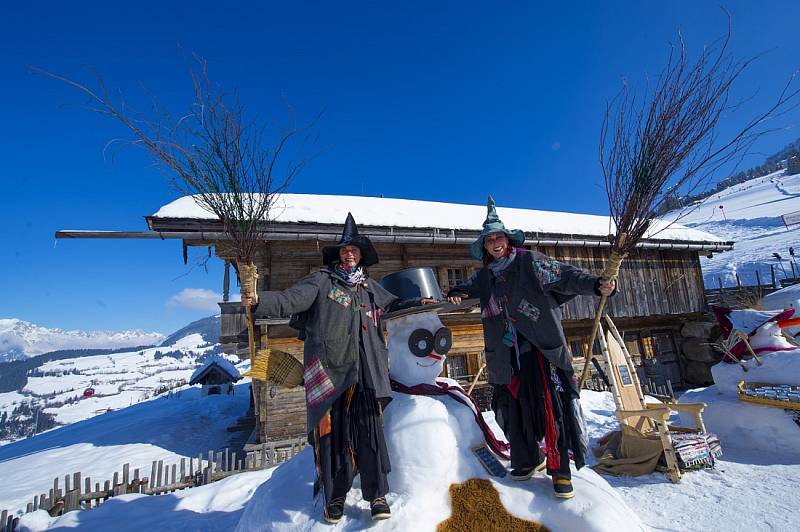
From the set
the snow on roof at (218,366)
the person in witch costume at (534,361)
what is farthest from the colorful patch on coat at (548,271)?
the snow on roof at (218,366)

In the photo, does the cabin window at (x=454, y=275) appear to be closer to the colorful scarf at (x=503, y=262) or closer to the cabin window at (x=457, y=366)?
the cabin window at (x=457, y=366)

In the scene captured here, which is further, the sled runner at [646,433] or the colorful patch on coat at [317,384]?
the sled runner at [646,433]

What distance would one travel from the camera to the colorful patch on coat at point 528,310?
8.40 ft

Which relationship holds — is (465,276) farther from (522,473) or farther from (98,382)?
(98,382)

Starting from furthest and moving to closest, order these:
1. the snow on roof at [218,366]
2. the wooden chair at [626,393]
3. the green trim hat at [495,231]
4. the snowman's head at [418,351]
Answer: the snow on roof at [218,366]
the wooden chair at [626,393]
the snowman's head at [418,351]
the green trim hat at [495,231]

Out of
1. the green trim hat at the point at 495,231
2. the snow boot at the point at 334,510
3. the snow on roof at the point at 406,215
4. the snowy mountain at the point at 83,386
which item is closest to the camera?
the snow boot at the point at 334,510

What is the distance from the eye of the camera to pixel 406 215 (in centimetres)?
1123

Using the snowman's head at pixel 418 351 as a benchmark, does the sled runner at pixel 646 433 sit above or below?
below

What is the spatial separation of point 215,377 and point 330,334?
23363mm

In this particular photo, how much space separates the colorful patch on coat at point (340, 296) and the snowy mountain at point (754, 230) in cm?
2217

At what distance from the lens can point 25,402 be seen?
10419 cm

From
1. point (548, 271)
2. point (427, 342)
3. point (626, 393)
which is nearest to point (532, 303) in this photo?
point (548, 271)

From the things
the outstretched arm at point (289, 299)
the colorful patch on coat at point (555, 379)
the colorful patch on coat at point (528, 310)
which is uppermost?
the outstretched arm at point (289, 299)

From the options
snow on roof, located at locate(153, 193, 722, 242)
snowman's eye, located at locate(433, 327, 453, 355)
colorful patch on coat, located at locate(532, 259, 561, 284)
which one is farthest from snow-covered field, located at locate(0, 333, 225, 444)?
colorful patch on coat, located at locate(532, 259, 561, 284)
